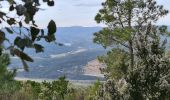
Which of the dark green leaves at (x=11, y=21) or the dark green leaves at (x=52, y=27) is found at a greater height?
the dark green leaves at (x=11, y=21)

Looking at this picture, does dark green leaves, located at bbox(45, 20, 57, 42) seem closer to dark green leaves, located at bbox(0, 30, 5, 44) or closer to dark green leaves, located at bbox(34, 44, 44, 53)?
dark green leaves, located at bbox(34, 44, 44, 53)

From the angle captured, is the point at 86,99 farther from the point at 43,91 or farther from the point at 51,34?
the point at 51,34

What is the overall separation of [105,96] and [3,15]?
10.2 metres

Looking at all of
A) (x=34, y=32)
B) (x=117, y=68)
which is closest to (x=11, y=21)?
(x=34, y=32)

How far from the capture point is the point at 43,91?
2222cm

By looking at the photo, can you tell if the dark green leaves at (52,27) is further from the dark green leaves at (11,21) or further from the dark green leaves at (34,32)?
the dark green leaves at (11,21)

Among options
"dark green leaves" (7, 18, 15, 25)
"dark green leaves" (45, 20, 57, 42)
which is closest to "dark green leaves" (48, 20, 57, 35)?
"dark green leaves" (45, 20, 57, 42)

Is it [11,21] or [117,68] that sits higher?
[11,21]

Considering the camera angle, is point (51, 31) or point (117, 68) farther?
point (117, 68)

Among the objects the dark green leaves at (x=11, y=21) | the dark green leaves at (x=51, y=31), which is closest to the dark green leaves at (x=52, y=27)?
the dark green leaves at (x=51, y=31)

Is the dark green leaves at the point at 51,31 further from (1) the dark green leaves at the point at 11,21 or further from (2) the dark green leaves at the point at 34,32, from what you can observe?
(1) the dark green leaves at the point at 11,21

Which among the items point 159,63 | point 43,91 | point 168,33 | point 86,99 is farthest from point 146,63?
point 168,33

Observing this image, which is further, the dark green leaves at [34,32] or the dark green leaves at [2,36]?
the dark green leaves at [34,32]

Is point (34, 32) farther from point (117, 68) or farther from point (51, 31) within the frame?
point (117, 68)
